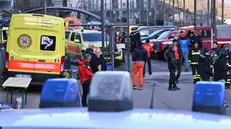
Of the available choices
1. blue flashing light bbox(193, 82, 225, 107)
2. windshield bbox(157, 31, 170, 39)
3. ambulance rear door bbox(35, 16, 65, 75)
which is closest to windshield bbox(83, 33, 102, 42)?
windshield bbox(157, 31, 170, 39)

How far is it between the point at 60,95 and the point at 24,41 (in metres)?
13.5

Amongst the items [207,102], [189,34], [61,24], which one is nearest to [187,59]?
[189,34]

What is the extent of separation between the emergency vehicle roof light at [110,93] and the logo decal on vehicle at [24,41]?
1407cm

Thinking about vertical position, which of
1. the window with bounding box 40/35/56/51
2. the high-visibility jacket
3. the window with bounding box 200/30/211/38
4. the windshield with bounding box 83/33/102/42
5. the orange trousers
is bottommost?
the orange trousers

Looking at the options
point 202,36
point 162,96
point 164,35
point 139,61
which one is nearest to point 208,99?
point 162,96

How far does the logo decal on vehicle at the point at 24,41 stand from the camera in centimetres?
1689

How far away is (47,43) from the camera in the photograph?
56.1 feet

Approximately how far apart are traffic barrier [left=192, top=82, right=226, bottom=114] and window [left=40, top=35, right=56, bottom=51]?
13.4 metres

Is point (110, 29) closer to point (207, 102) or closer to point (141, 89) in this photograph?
point (141, 89)

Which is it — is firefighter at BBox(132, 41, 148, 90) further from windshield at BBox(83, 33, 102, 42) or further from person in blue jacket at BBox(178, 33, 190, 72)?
windshield at BBox(83, 33, 102, 42)

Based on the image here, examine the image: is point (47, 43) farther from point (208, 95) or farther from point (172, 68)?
point (208, 95)

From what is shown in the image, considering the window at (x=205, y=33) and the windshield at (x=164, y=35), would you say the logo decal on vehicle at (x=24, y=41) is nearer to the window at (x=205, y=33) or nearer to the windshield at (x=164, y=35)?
the window at (x=205, y=33)

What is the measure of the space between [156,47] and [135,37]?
230 cm

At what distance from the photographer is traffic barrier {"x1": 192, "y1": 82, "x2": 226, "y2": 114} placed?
12.2 feet
